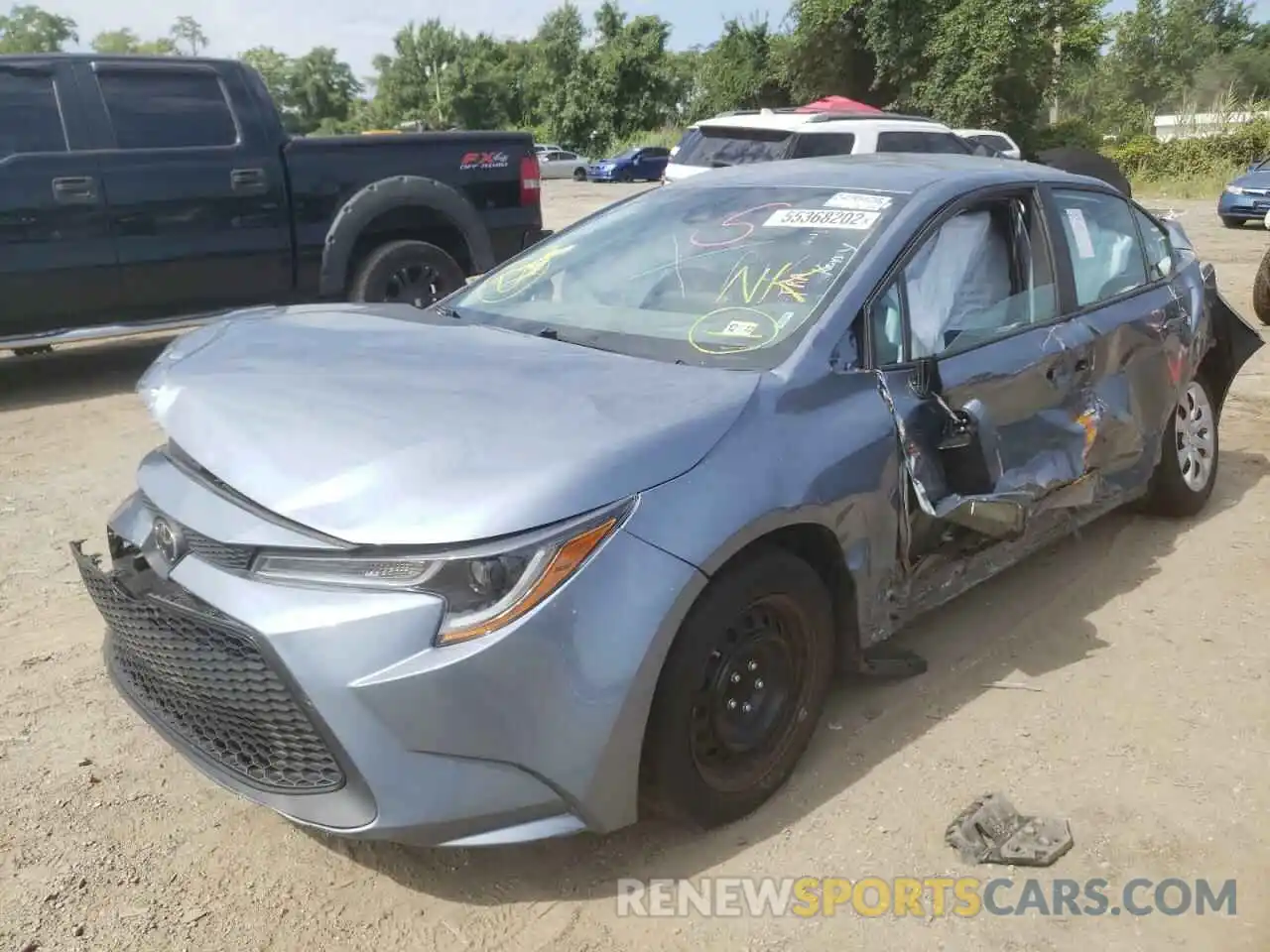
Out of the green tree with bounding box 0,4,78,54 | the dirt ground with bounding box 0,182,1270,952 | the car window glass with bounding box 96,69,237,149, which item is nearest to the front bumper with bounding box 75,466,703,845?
the dirt ground with bounding box 0,182,1270,952

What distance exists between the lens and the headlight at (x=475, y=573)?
2.23 metres

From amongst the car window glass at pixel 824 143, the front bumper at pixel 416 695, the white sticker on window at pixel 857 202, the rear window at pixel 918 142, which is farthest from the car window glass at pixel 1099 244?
the rear window at pixel 918 142

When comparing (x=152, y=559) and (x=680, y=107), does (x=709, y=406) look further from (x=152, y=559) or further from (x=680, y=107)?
(x=680, y=107)

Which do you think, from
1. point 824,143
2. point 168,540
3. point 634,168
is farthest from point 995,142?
point 634,168

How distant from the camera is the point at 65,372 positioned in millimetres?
7832

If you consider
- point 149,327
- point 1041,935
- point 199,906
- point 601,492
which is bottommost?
point 1041,935

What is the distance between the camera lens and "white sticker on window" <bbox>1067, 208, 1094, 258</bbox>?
4062 mm

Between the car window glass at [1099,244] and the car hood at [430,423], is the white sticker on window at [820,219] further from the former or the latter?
the car window glass at [1099,244]

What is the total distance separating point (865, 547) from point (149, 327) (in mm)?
5539

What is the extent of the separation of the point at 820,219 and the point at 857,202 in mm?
143

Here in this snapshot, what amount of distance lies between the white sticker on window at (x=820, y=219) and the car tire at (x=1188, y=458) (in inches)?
84.0

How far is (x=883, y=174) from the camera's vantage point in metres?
3.70

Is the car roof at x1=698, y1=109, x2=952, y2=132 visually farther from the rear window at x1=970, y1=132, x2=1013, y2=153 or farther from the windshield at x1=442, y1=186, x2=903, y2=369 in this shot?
the windshield at x1=442, y1=186, x2=903, y2=369

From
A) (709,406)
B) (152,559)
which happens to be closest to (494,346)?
(709,406)
